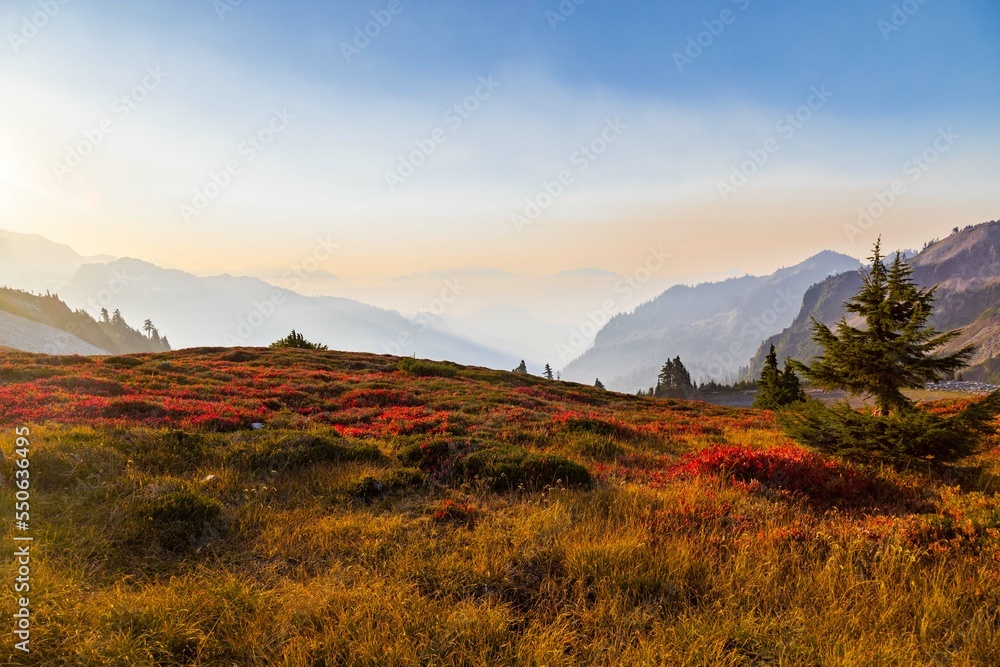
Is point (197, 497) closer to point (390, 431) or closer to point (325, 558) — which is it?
point (325, 558)

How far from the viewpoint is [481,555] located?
5047 mm

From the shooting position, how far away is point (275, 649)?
3625 mm

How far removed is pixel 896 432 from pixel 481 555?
30.1 feet

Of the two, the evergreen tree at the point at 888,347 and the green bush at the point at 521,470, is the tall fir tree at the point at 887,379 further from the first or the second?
the green bush at the point at 521,470

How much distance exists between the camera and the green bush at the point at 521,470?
8.09 meters

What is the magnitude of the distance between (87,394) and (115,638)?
15737 millimetres

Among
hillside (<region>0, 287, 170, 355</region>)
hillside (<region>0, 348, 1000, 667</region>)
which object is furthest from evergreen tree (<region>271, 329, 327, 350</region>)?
hillside (<region>0, 287, 170, 355</region>)

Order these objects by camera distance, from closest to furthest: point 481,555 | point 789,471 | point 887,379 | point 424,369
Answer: point 481,555, point 789,471, point 887,379, point 424,369

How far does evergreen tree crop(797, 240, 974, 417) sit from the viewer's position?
9703 millimetres

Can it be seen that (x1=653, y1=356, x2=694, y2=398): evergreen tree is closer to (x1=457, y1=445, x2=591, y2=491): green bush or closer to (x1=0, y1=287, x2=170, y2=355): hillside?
(x1=457, y1=445, x2=591, y2=491): green bush

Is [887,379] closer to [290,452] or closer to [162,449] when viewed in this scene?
[290,452]

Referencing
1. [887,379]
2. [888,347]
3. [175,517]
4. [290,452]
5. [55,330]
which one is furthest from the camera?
[55,330]

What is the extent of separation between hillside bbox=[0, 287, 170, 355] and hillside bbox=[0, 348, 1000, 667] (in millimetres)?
78950

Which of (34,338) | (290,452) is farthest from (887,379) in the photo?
(34,338)
